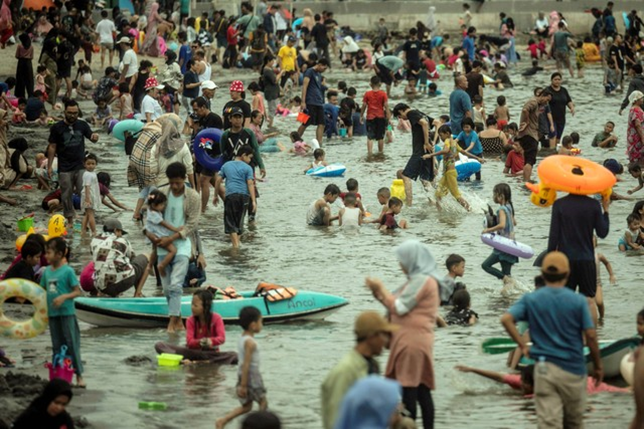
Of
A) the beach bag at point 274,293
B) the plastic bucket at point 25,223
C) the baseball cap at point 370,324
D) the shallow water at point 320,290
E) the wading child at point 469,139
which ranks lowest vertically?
the shallow water at point 320,290

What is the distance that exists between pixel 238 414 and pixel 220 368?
208 cm

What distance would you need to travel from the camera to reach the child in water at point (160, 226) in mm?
12875

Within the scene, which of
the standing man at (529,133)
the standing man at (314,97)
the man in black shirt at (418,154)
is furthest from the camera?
the standing man at (314,97)

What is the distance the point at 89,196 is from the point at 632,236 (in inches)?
264

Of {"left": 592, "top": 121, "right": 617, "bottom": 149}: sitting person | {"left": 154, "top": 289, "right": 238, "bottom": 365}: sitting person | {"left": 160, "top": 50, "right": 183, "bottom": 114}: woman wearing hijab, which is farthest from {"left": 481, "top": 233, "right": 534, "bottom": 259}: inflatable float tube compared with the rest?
{"left": 160, "top": 50, "right": 183, "bottom": 114}: woman wearing hijab

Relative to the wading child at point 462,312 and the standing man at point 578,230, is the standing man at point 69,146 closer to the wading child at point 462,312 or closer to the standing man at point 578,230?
the wading child at point 462,312

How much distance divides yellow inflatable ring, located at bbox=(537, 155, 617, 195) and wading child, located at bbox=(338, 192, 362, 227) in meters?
6.97

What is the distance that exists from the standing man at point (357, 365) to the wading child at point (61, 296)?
12.1 ft

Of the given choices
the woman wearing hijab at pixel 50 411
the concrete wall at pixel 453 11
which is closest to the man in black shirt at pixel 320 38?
the concrete wall at pixel 453 11

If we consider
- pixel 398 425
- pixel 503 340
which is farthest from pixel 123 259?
pixel 398 425

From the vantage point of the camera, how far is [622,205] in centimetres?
2064

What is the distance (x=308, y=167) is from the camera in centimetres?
2408

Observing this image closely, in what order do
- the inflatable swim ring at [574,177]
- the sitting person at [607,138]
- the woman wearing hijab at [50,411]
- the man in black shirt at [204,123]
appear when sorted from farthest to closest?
the sitting person at [607,138] < the man in black shirt at [204,123] < the inflatable swim ring at [574,177] < the woman wearing hijab at [50,411]

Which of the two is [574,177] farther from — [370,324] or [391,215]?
[391,215]
